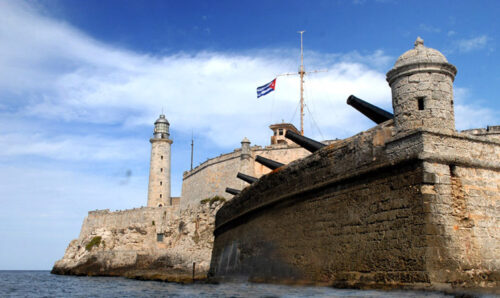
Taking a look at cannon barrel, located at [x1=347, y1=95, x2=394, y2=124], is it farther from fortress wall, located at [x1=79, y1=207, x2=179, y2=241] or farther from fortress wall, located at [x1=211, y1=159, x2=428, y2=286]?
fortress wall, located at [x1=79, y1=207, x2=179, y2=241]

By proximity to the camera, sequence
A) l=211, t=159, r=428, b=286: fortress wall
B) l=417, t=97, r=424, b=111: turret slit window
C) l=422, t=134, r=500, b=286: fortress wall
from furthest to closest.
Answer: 1. l=417, t=97, r=424, b=111: turret slit window
2. l=211, t=159, r=428, b=286: fortress wall
3. l=422, t=134, r=500, b=286: fortress wall

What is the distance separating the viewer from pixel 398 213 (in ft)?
19.7

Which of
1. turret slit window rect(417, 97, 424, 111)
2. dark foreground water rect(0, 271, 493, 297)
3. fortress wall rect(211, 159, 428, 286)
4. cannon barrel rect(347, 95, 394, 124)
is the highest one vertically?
cannon barrel rect(347, 95, 394, 124)

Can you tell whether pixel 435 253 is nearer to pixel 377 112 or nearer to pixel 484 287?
pixel 484 287

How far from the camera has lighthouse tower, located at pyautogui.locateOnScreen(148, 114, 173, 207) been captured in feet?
126

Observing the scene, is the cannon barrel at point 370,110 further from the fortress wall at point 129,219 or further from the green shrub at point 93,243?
the green shrub at point 93,243

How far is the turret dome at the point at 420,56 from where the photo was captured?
6535 mm

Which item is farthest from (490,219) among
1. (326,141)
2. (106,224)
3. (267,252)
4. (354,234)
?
(106,224)

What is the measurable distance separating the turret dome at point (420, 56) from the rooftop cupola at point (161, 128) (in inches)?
1397

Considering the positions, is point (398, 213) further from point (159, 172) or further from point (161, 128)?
point (161, 128)

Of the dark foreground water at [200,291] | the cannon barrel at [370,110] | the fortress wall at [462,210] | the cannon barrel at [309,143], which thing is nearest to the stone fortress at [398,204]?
the fortress wall at [462,210]

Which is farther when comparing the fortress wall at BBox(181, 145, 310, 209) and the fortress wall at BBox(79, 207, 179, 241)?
the fortress wall at BBox(79, 207, 179, 241)

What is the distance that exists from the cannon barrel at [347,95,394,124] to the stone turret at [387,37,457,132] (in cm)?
86

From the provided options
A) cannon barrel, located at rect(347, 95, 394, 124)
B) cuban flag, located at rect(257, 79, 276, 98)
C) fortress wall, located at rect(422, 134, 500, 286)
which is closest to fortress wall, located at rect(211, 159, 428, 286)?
fortress wall, located at rect(422, 134, 500, 286)
